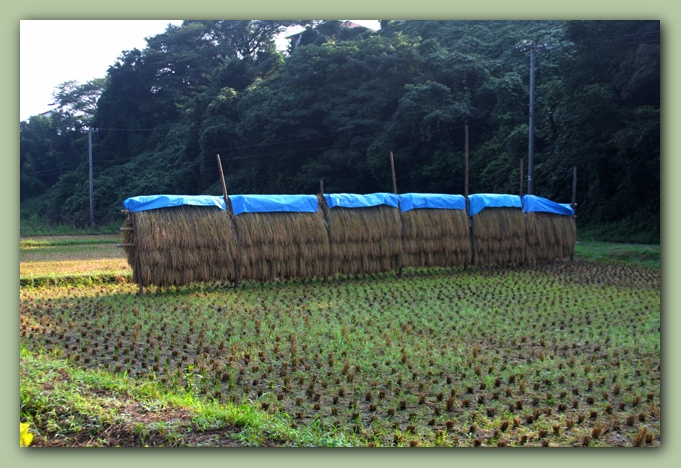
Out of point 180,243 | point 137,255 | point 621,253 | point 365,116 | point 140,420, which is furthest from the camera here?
point 365,116

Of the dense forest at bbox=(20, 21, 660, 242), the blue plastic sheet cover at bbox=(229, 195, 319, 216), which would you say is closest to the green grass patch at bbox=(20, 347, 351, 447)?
the dense forest at bbox=(20, 21, 660, 242)

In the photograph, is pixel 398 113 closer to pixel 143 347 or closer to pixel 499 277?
pixel 499 277

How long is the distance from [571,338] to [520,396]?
7.92ft

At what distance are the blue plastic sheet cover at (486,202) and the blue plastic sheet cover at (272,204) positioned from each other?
13.3 feet

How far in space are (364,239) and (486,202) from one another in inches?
136

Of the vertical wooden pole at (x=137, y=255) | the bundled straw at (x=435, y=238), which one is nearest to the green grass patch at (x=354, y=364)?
the vertical wooden pole at (x=137, y=255)

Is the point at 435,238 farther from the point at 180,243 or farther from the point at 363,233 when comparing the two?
the point at 180,243

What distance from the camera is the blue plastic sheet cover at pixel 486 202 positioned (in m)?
14.3

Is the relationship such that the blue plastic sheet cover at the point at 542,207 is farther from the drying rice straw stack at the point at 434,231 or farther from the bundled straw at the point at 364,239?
the bundled straw at the point at 364,239

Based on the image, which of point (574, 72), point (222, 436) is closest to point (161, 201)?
point (222, 436)

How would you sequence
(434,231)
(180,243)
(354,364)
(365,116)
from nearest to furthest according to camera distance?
1. (354,364)
2. (180,243)
3. (434,231)
4. (365,116)

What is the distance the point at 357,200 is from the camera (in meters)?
12.8

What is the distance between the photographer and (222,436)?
12.9 ft

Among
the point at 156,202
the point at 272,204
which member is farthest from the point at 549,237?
the point at 156,202
